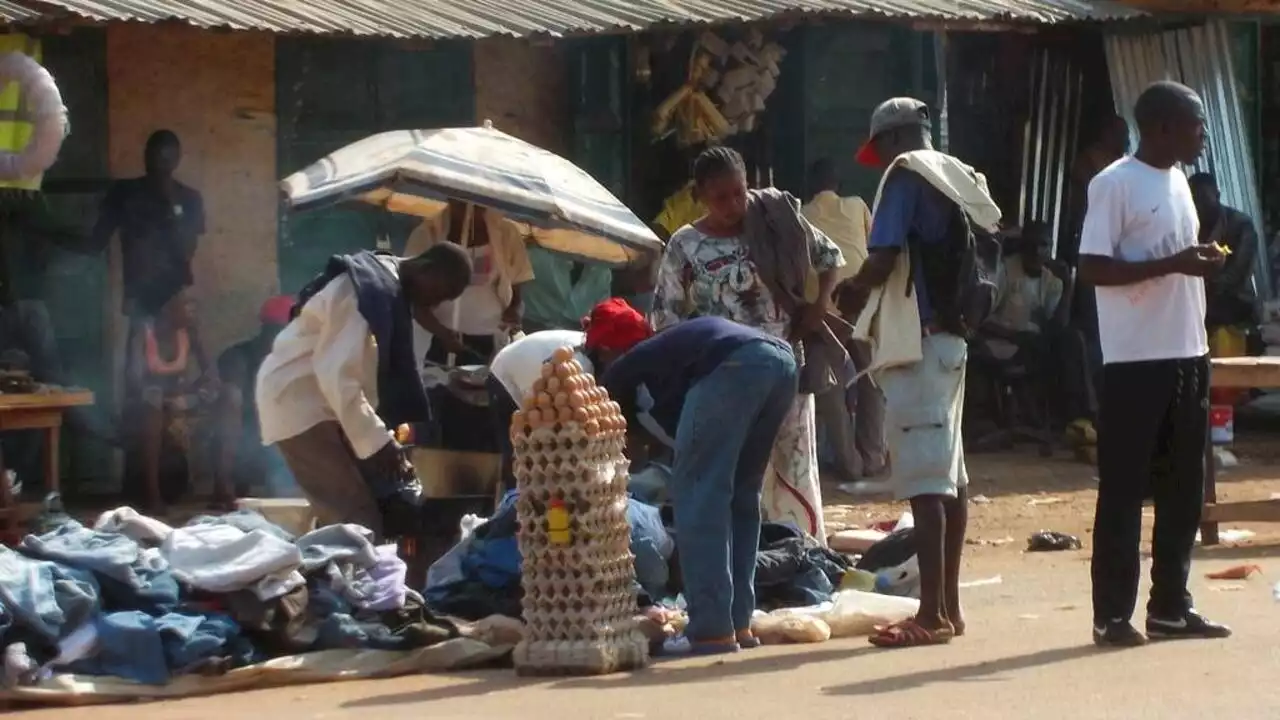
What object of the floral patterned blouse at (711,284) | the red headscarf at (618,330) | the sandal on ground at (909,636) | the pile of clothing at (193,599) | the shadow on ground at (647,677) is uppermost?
the floral patterned blouse at (711,284)

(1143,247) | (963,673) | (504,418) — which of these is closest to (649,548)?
(504,418)

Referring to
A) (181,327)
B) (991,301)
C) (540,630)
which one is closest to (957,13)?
(181,327)

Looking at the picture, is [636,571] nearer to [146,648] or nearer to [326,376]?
[326,376]

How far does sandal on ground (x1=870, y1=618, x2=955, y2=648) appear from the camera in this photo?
8.23 metres

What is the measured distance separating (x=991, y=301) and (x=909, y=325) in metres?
0.37

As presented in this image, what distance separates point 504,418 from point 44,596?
2.27m

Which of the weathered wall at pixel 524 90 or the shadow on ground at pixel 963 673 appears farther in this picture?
the weathered wall at pixel 524 90

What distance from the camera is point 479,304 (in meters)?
12.1

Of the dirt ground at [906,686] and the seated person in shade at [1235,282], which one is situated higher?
the seated person in shade at [1235,282]

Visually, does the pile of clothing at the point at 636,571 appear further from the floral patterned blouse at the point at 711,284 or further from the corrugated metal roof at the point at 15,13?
the corrugated metal roof at the point at 15,13

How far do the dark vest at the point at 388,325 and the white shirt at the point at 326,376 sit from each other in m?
0.05

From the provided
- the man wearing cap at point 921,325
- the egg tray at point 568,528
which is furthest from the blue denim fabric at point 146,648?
the man wearing cap at point 921,325

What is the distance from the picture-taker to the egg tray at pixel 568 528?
309 inches

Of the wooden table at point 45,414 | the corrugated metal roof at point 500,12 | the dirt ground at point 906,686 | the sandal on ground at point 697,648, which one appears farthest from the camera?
the corrugated metal roof at point 500,12
